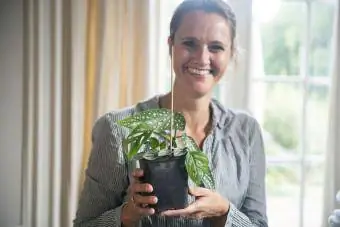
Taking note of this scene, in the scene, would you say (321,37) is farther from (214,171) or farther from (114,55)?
(214,171)

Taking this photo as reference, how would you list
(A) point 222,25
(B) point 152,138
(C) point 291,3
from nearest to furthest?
(B) point 152,138
(A) point 222,25
(C) point 291,3

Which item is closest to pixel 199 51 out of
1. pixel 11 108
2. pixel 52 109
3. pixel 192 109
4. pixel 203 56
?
pixel 203 56

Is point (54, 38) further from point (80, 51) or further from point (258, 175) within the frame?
point (258, 175)

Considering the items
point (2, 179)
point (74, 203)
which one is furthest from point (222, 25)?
point (2, 179)

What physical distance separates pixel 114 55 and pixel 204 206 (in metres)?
0.99

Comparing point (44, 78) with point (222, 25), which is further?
point (44, 78)

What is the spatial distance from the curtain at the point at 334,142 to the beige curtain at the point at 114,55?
30.6 inches

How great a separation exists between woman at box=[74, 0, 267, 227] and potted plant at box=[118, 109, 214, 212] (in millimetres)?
151

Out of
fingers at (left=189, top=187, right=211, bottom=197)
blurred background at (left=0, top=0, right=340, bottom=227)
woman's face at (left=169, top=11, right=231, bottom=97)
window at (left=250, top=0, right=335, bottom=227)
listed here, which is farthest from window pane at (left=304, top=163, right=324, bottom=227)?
fingers at (left=189, top=187, right=211, bottom=197)

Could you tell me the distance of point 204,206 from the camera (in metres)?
0.97

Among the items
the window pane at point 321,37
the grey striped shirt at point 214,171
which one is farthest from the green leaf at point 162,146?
the window pane at point 321,37

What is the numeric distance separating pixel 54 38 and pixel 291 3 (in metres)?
1.02

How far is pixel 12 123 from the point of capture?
1.88m

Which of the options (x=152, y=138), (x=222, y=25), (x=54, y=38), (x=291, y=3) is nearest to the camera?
(x=152, y=138)
